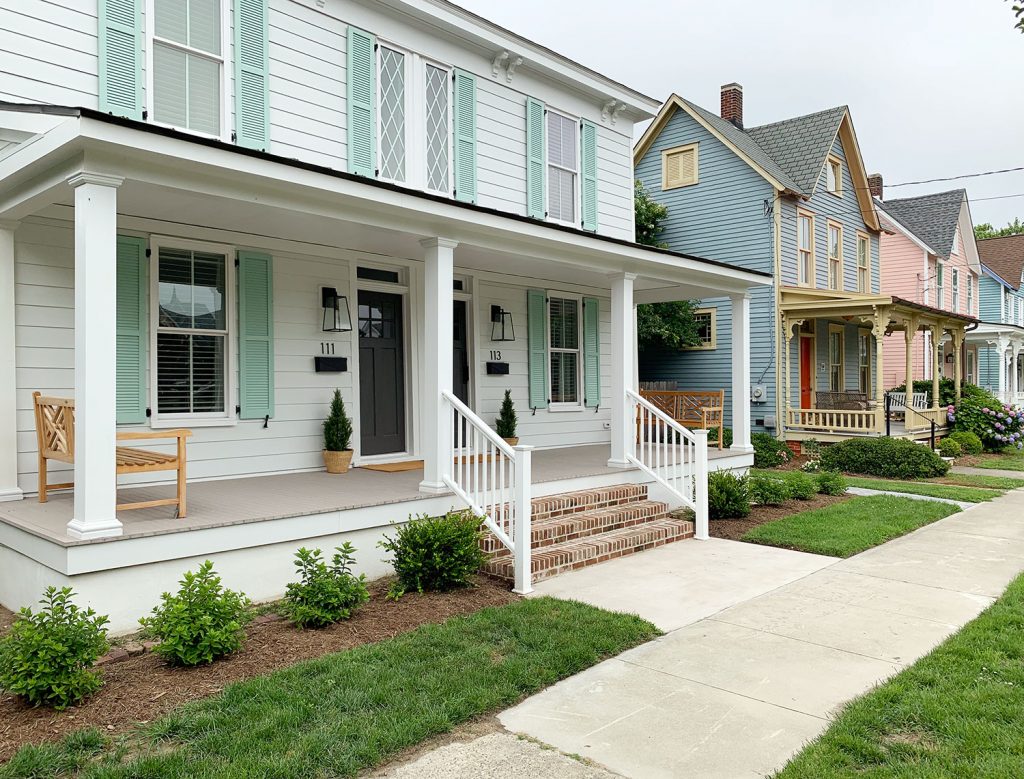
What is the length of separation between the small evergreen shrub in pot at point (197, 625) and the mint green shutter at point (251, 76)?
4534 mm

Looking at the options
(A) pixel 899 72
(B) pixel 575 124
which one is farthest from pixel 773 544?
(A) pixel 899 72

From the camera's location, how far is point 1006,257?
32.3 meters

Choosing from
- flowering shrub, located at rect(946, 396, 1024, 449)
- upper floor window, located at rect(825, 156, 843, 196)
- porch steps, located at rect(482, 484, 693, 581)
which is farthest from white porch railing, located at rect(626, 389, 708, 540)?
upper floor window, located at rect(825, 156, 843, 196)

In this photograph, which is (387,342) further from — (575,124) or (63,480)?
(575,124)

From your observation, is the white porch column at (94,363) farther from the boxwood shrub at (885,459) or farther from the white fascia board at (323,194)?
the boxwood shrub at (885,459)

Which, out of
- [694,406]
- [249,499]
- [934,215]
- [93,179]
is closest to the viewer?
[93,179]

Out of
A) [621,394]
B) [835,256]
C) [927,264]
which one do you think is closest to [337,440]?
[621,394]

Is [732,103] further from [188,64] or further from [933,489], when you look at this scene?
[188,64]

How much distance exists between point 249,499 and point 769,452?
10947mm

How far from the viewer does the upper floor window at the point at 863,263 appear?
65.3ft

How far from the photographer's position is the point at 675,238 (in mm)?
18453

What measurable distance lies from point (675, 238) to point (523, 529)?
14.0m

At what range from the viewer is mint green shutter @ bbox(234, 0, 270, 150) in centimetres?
715

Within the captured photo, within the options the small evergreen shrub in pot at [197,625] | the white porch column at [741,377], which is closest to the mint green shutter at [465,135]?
the white porch column at [741,377]
